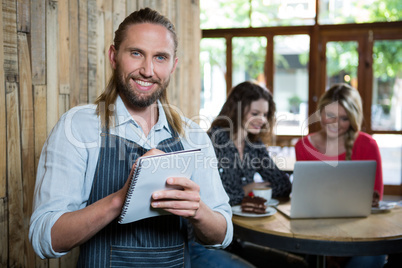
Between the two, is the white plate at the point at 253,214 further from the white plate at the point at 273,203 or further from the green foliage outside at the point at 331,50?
the green foliage outside at the point at 331,50

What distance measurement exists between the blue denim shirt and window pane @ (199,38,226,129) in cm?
521

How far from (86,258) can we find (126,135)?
449mm

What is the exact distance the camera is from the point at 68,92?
7.00 feet

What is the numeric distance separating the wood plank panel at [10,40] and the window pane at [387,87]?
5.88m

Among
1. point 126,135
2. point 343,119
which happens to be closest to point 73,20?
point 126,135

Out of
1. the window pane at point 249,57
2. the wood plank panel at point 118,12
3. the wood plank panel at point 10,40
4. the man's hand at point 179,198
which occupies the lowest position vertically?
the man's hand at point 179,198

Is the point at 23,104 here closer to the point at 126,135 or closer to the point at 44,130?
the point at 44,130

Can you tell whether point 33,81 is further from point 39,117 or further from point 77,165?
point 77,165

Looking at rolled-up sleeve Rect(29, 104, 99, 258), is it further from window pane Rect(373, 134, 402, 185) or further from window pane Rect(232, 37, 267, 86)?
window pane Rect(373, 134, 402, 185)

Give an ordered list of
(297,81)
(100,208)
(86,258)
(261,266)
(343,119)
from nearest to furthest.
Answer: (100,208) < (86,258) < (261,266) < (343,119) < (297,81)

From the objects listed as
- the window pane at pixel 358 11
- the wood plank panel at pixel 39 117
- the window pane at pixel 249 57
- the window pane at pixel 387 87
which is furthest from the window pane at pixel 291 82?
the wood plank panel at pixel 39 117

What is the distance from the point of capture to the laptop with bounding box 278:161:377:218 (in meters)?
2.03

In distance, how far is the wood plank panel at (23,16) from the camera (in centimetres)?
175

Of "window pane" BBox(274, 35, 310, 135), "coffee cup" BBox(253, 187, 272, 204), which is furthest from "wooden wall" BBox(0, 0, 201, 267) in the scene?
"window pane" BBox(274, 35, 310, 135)
